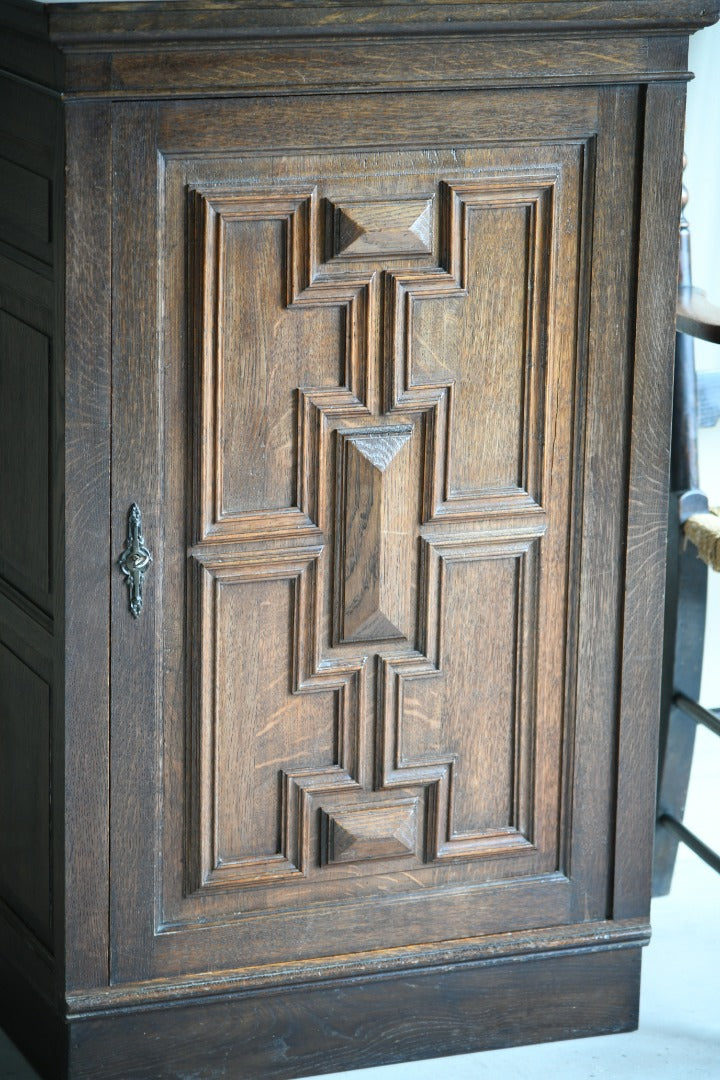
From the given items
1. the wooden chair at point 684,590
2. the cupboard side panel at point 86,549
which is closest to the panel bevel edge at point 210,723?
the cupboard side panel at point 86,549

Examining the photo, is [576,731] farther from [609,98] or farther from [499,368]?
[609,98]

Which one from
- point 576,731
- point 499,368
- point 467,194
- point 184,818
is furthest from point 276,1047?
point 467,194

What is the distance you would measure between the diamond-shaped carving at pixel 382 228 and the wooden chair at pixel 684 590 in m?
0.59

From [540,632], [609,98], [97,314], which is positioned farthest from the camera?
[540,632]

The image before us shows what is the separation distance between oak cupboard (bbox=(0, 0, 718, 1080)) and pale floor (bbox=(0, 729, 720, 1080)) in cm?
5

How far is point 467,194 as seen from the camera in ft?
7.61

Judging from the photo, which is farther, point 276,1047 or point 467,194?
point 276,1047

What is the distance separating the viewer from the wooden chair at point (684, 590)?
9.50ft

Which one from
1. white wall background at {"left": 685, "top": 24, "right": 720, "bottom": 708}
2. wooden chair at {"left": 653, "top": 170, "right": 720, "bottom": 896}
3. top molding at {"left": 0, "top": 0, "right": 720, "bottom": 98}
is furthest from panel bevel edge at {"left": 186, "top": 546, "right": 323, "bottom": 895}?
white wall background at {"left": 685, "top": 24, "right": 720, "bottom": 708}

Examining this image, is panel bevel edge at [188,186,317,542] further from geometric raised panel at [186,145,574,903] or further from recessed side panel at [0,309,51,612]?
recessed side panel at [0,309,51,612]

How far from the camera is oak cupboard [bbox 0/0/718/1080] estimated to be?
7.29 feet

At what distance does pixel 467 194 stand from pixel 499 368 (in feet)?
0.75

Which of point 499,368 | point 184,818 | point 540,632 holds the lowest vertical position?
point 184,818

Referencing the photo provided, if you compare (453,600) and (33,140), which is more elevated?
(33,140)
